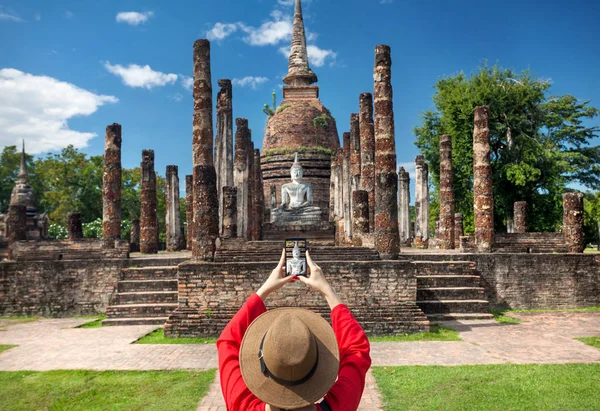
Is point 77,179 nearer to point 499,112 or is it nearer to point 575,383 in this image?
point 499,112

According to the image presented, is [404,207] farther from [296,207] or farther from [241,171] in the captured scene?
[241,171]

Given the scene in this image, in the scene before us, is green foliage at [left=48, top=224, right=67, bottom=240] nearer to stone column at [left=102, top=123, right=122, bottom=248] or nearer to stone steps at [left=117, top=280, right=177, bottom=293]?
stone column at [left=102, top=123, right=122, bottom=248]

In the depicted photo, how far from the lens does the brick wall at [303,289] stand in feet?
31.1

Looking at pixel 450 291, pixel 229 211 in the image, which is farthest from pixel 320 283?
pixel 229 211

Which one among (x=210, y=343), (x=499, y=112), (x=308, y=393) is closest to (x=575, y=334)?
(x=210, y=343)

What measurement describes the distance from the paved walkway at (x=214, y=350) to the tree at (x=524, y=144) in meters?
15.4

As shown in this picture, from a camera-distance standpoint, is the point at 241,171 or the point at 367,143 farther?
the point at 241,171

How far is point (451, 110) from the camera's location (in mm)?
26359

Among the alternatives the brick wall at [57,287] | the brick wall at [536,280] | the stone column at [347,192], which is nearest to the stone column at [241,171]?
the stone column at [347,192]

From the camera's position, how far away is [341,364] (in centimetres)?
249

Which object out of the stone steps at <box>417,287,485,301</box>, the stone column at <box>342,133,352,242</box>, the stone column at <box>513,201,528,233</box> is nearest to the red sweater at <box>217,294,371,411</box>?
the stone steps at <box>417,287,485,301</box>

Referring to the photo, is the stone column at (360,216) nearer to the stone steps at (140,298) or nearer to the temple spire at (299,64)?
the stone steps at (140,298)

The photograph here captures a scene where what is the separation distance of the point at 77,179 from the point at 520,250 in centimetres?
2828

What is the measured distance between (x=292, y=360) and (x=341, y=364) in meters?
0.56
